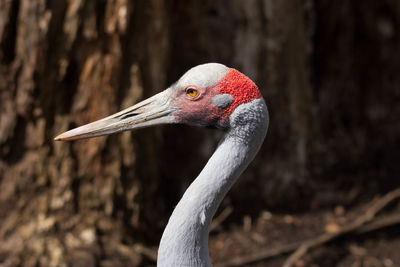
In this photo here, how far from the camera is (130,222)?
16.8 ft

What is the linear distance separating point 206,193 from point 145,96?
247 centimetres

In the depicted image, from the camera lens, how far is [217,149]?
260cm

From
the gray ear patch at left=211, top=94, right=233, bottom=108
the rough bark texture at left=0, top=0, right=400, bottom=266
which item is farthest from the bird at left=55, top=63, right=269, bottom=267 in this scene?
the rough bark texture at left=0, top=0, right=400, bottom=266

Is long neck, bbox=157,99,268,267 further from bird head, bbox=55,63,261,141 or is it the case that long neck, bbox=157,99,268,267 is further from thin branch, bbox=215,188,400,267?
thin branch, bbox=215,188,400,267

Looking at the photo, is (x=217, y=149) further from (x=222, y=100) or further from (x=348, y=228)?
(x=348, y=228)

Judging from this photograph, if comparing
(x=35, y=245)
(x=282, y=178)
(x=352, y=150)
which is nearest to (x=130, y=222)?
(x=35, y=245)

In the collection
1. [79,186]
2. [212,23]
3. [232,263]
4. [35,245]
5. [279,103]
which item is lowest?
[232,263]

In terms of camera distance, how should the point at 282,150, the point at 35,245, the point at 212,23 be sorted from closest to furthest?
1. the point at 35,245
2. the point at 212,23
3. the point at 282,150

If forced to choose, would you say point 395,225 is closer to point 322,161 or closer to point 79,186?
point 322,161

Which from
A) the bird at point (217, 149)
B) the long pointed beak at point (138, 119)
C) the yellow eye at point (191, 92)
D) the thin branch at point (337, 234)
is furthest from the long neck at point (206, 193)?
the thin branch at point (337, 234)

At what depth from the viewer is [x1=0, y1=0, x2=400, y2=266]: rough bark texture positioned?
449 centimetres

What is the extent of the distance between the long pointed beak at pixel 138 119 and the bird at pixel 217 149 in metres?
0.09

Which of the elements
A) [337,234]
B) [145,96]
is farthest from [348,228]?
[145,96]

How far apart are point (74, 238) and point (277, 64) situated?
2479 mm
